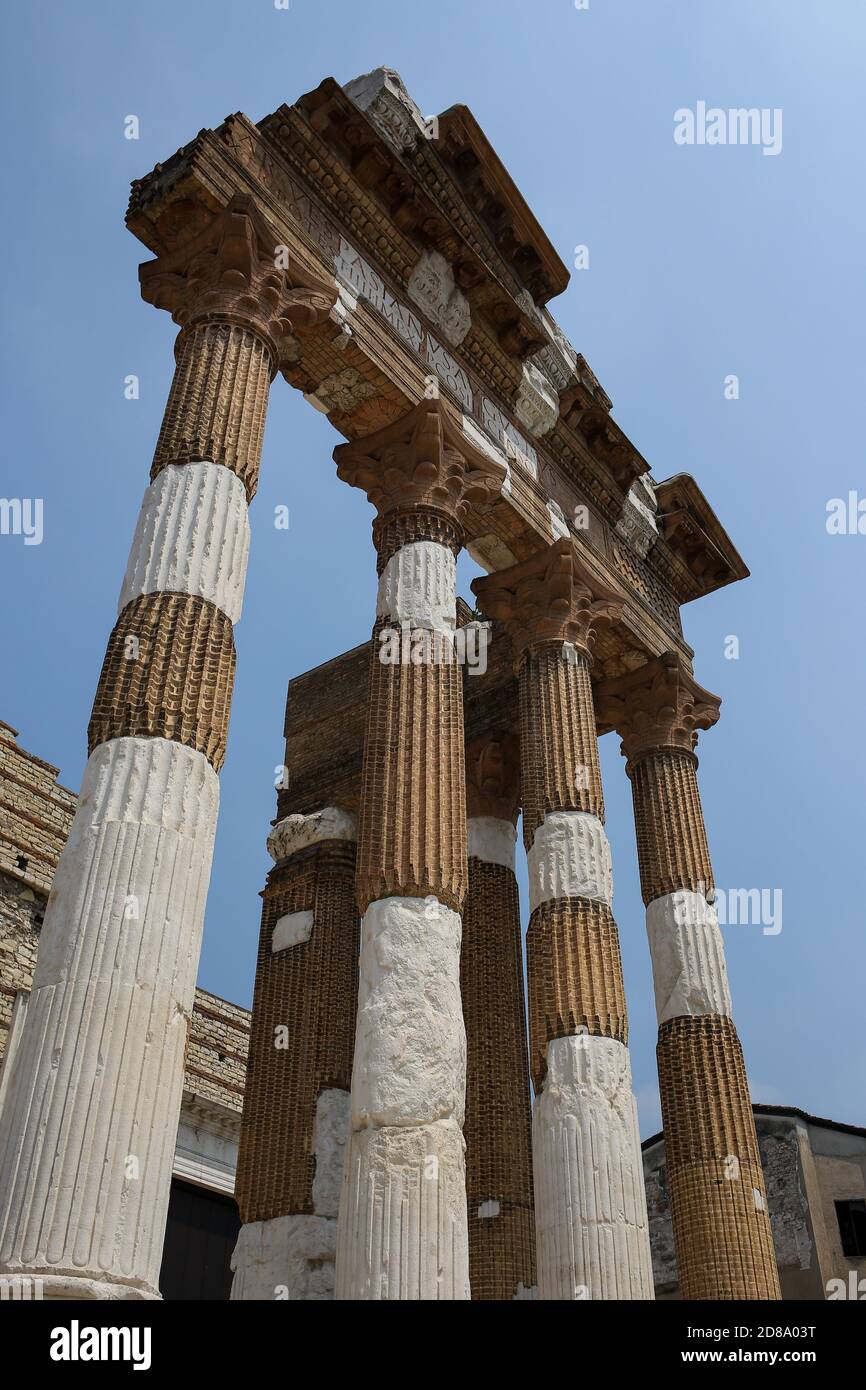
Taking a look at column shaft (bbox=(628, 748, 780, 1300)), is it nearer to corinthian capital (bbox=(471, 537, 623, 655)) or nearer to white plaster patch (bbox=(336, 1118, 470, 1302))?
corinthian capital (bbox=(471, 537, 623, 655))

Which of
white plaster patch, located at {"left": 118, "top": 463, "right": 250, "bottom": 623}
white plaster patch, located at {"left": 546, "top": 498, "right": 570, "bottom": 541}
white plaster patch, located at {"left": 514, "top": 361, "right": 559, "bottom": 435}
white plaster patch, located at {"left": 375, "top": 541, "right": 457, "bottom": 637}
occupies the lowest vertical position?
white plaster patch, located at {"left": 118, "top": 463, "right": 250, "bottom": 623}

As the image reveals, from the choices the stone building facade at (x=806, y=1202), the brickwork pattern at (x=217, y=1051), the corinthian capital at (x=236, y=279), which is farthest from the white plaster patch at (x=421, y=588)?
the stone building facade at (x=806, y=1202)

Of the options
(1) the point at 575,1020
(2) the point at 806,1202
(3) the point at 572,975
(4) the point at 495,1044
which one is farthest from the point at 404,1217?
(2) the point at 806,1202

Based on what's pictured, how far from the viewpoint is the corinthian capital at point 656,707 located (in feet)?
52.1

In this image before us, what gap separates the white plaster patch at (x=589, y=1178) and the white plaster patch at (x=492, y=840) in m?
4.86

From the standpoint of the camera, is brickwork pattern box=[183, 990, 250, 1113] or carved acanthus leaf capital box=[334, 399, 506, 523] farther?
brickwork pattern box=[183, 990, 250, 1113]

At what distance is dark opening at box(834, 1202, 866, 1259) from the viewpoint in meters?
23.1

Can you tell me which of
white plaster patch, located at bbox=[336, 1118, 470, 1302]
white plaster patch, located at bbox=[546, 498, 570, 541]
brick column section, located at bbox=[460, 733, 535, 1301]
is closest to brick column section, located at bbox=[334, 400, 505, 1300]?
white plaster patch, located at bbox=[336, 1118, 470, 1302]

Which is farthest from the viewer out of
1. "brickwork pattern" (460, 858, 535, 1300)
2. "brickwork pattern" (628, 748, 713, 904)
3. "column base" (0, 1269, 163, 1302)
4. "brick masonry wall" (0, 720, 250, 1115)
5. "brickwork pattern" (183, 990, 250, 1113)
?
"brickwork pattern" (183, 990, 250, 1113)

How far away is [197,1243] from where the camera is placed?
2023 centimetres

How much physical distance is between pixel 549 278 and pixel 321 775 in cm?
766

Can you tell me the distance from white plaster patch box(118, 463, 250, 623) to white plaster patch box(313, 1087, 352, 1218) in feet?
22.5

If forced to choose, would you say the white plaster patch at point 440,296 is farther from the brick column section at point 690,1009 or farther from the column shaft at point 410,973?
the brick column section at point 690,1009

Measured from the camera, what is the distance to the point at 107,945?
7156 mm
